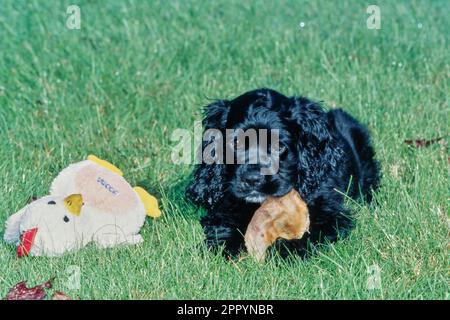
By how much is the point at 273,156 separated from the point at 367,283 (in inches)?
34.4

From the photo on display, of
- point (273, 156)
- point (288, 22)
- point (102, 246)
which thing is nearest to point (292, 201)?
point (273, 156)

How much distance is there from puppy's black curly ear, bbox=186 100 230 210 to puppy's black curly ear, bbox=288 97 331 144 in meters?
0.38

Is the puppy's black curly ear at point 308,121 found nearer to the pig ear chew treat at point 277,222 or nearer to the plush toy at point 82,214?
the pig ear chew treat at point 277,222

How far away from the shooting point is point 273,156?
4.53 meters

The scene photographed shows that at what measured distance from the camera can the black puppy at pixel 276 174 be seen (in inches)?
177

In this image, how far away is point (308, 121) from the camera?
186 inches

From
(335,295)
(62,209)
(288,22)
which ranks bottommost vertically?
(335,295)

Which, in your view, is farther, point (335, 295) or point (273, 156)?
point (273, 156)

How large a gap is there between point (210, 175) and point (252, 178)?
46 cm

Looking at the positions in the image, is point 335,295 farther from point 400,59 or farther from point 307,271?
point 400,59

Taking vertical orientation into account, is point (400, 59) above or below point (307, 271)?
above

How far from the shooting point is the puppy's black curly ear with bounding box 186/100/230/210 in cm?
479

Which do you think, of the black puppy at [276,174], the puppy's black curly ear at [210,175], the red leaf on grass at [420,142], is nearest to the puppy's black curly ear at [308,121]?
the black puppy at [276,174]

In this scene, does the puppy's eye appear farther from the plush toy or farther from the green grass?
the plush toy
